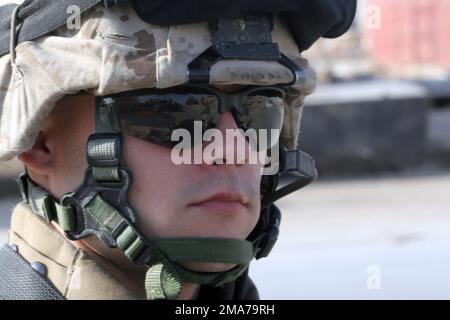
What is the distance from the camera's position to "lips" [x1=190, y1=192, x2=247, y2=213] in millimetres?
1905

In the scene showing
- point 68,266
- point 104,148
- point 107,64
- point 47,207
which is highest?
point 107,64

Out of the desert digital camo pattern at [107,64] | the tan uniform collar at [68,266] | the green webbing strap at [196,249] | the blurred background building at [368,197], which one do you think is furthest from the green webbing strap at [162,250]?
the blurred background building at [368,197]

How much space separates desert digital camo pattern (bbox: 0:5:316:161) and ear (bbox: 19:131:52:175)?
0.05 m

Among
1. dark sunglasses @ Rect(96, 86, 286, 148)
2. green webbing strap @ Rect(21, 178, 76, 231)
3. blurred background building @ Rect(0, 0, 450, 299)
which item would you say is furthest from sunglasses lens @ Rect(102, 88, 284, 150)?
blurred background building @ Rect(0, 0, 450, 299)

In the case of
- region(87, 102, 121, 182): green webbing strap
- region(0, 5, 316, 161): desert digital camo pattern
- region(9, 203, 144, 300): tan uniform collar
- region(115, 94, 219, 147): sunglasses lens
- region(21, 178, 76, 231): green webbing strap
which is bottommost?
region(9, 203, 144, 300): tan uniform collar

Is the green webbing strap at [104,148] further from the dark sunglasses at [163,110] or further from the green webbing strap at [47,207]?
the green webbing strap at [47,207]

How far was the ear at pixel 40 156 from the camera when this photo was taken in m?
2.03

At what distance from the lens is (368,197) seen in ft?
23.9

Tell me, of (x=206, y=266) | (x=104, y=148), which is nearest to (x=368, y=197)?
(x=206, y=266)

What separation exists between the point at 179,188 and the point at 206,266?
0.19 m

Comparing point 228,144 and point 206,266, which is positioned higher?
point 228,144

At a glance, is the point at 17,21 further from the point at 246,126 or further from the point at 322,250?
the point at 322,250

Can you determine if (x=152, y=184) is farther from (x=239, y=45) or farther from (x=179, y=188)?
(x=239, y=45)

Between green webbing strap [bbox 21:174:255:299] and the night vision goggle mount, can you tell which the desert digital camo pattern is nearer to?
the night vision goggle mount
